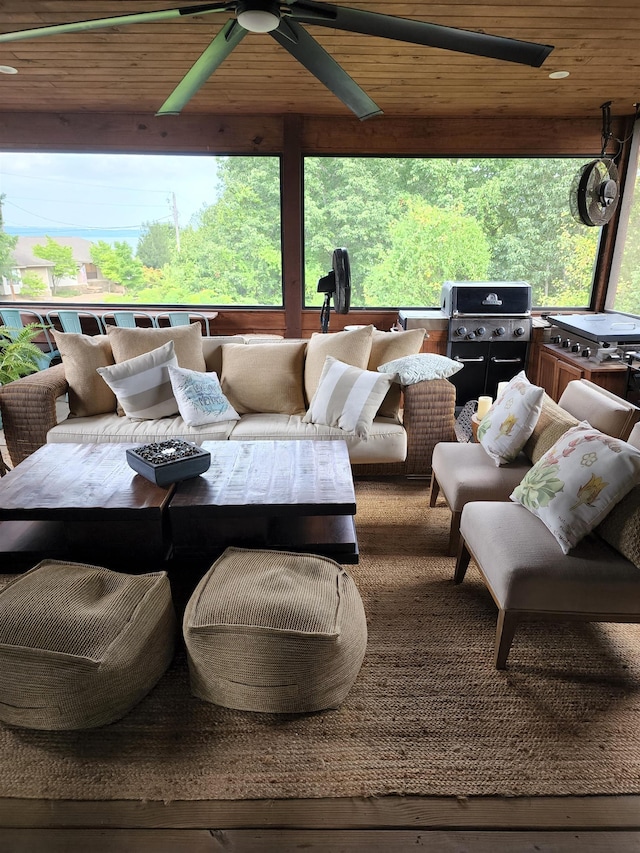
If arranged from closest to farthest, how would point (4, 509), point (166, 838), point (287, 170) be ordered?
1. point (166, 838)
2. point (4, 509)
3. point (287, 170)

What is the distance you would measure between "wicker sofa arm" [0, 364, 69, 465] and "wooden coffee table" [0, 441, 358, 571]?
0.71m

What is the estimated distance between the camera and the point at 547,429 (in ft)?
7.46

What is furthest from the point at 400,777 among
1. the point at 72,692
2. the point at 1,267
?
the point at 1,267

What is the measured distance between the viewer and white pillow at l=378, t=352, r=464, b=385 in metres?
2.99

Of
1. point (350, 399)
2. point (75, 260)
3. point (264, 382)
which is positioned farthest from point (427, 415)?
point (75, 260)

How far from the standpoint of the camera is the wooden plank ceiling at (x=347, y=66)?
9.09 ft

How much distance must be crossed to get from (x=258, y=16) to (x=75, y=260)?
4.18m

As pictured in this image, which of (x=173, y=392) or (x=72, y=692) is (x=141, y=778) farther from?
(x=173, y=392)

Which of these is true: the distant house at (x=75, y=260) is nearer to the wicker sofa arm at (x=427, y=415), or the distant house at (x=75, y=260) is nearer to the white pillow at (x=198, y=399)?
the white pillow at (x=198, y=399)

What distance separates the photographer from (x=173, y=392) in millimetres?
3084

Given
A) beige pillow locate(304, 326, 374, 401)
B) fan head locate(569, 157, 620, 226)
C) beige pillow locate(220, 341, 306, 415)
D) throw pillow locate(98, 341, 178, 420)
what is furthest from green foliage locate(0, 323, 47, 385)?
fan head locate(569, 157, 620, 226)

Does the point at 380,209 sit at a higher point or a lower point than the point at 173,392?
higher

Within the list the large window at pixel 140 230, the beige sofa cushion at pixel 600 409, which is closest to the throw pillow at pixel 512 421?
the beige sofa cushion at pixel 600 409

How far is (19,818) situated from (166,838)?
39 centimetres
